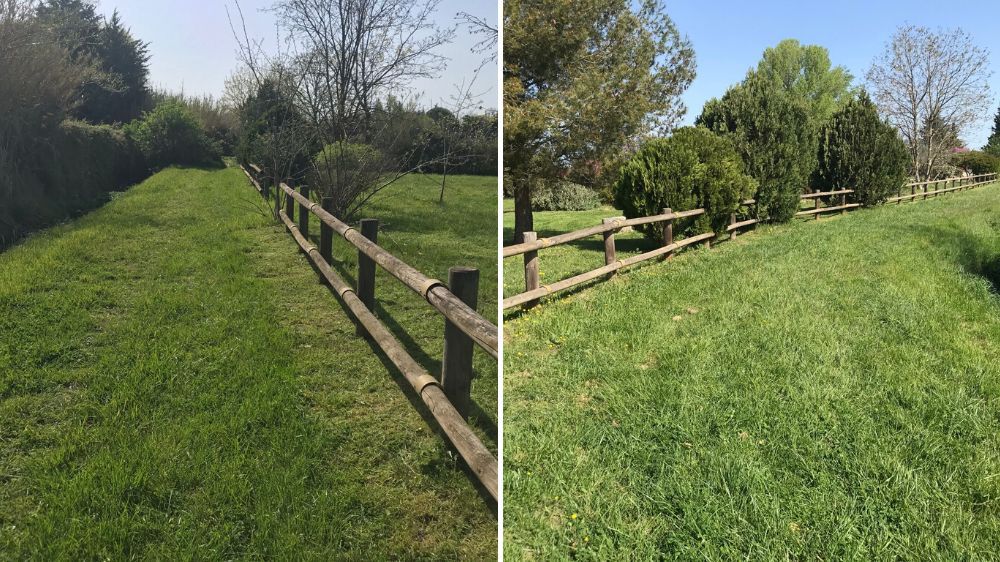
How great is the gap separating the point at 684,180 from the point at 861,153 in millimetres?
7667

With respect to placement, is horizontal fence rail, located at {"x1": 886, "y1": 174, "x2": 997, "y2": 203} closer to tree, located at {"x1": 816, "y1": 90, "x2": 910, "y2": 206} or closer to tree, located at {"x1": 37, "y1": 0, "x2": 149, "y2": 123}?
tree, located at {"x1": 816, "y1": 90, "x2": 910, "y2": 206}

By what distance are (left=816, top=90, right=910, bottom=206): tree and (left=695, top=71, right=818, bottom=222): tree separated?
12.4 feet

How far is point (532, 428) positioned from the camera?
7.48 ft

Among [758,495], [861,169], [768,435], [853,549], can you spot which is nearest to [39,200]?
[758,495]

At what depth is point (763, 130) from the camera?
855 cm

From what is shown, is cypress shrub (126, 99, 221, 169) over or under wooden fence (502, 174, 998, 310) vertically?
over

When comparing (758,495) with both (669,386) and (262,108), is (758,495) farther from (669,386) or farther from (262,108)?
(262,108)

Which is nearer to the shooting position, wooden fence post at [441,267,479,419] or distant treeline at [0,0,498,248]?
distant treeline at [0,0,498,248]

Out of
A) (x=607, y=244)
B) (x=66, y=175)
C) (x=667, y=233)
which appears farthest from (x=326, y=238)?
(x=667, y=233)

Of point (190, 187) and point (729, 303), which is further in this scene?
point (729, 303)

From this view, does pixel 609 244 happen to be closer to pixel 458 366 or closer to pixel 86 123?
pixel 458 366

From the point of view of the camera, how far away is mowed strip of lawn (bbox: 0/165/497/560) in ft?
2.92

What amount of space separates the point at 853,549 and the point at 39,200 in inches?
88.4

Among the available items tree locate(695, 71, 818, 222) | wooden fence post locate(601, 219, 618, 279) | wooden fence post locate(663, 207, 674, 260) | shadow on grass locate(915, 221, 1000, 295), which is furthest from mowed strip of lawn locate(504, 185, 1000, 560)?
tree locate(695, 71, 818, 222)
